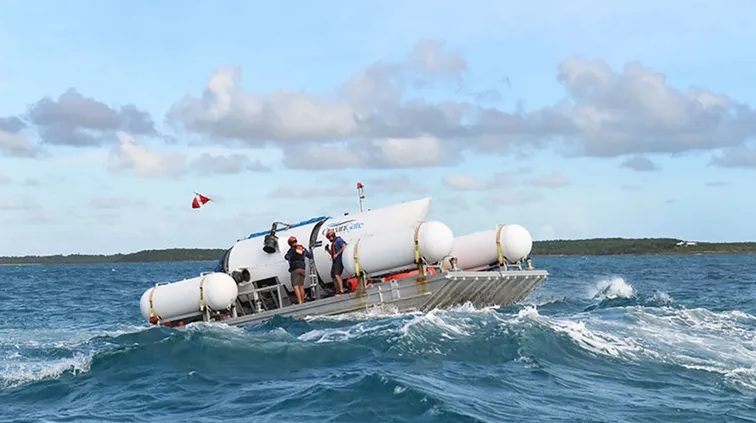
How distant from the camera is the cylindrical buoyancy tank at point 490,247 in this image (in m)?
23.3

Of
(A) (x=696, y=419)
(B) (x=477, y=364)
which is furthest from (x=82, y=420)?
(A) (x=696, y=419)

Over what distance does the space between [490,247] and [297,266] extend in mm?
4794

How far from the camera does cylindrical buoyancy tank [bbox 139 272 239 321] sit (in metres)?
23.1

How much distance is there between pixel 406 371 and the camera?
1477 cm

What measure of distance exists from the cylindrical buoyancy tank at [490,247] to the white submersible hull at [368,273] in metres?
0.02

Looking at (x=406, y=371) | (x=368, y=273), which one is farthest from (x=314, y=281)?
(x=406, y=371)

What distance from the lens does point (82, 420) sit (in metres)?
12.7

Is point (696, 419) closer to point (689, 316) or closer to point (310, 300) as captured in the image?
point (689, 316)

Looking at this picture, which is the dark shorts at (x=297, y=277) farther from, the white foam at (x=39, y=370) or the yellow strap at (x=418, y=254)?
the white foam at (x=39, y=370)

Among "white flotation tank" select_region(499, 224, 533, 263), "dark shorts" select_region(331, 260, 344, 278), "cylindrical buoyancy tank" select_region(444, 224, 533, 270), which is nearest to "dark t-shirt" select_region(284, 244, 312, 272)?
"dark shorts" select_region(331, 260, 344, 278)

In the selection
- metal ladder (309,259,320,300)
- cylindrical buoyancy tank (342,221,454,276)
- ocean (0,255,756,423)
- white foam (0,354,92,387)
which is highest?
cylindrical buoyancy tank (342,221,454,276)

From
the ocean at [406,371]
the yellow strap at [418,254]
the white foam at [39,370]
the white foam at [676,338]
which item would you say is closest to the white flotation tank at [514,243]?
the ocean at [406,371]

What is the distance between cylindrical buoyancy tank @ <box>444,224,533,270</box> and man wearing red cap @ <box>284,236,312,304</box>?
3610 mm

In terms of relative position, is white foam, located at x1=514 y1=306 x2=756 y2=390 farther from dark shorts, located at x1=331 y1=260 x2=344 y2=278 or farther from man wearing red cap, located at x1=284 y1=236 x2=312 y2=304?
man wearing red cap, located at x1=284 y1=236 x2=312 y2=304
